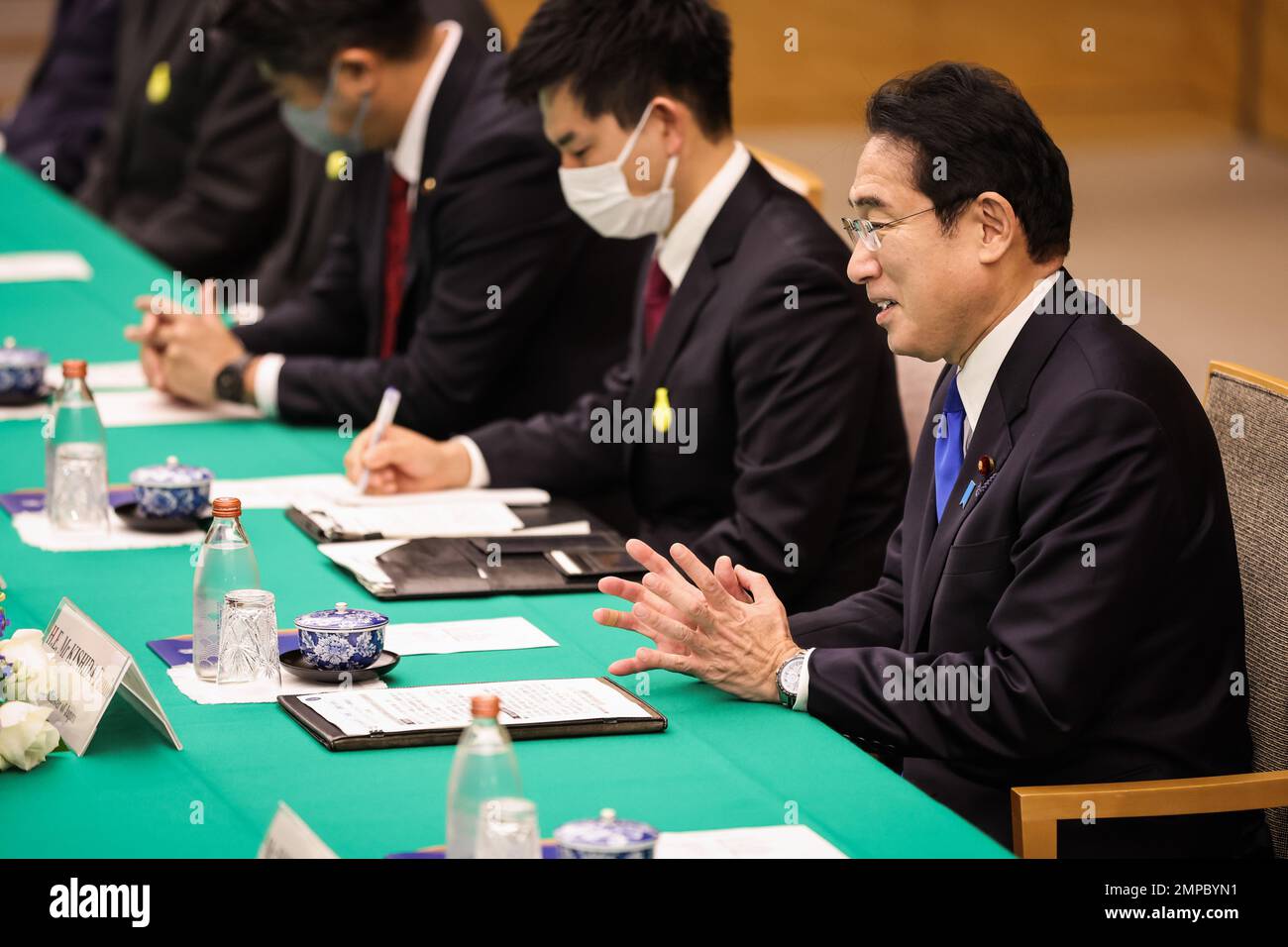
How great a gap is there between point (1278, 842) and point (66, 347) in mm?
3063

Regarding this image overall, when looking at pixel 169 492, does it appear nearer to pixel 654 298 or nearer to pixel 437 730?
pixel 654 298

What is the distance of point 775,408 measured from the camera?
9.82ft

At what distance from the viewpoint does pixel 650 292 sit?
3.40m

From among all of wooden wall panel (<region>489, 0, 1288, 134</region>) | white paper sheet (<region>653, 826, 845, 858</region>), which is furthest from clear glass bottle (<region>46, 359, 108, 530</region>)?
wooden wall panel (<region>489, 0, 1288, 134</region>)

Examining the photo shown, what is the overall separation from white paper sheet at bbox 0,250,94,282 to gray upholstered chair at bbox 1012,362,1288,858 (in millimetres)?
3446

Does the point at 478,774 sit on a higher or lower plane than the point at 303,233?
lower

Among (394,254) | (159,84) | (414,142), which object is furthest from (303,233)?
(414,142)

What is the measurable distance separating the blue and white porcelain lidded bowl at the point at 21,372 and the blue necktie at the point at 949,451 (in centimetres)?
221

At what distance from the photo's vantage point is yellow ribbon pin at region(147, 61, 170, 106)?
6234 mm

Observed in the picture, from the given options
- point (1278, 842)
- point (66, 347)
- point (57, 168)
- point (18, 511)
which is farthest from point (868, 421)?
point (57, 168)

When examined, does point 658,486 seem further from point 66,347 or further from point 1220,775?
point 66,347

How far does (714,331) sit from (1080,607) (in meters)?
1.12

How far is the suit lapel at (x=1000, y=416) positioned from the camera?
2.30 metres

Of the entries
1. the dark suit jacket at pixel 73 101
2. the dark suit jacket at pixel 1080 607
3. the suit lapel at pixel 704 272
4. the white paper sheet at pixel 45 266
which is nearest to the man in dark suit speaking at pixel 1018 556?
the dark suit jacket at pixel 1080 607
